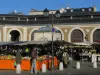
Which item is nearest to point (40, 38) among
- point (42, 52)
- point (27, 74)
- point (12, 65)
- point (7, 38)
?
point (42, 52)

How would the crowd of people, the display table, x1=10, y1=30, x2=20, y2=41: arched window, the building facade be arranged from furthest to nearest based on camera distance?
x1=10, y1=30, x2=20, y2=41: arched window < the building facade < the crowd of people < the display table

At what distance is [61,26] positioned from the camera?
6334 centimetres

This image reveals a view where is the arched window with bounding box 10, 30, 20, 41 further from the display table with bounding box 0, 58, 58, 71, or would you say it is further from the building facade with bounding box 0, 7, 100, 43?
the display table with bounding box 0, 58, 58, 71

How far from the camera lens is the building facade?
6103cm

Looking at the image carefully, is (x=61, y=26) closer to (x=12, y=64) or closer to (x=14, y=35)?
(x=14, y=35)

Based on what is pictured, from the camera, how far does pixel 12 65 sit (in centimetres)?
2928

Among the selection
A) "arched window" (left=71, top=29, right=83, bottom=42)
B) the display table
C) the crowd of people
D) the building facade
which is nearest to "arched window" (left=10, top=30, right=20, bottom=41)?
the building facade

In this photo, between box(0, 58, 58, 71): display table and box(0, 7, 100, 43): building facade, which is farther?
box(0, 7, 100, 43): building facade

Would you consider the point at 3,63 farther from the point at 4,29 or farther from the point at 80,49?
the point at 4,29

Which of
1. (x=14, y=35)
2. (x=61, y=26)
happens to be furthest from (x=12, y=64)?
(x=14, y=35)

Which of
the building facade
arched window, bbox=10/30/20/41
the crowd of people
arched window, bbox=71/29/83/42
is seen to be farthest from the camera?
arched window, bbox=10/30/20/41

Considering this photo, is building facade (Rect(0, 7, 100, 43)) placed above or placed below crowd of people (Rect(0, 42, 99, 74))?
above

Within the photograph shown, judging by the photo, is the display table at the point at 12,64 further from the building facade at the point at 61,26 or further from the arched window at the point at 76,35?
the arched window at the point at 76,35

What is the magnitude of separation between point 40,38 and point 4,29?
2229 centimetres
